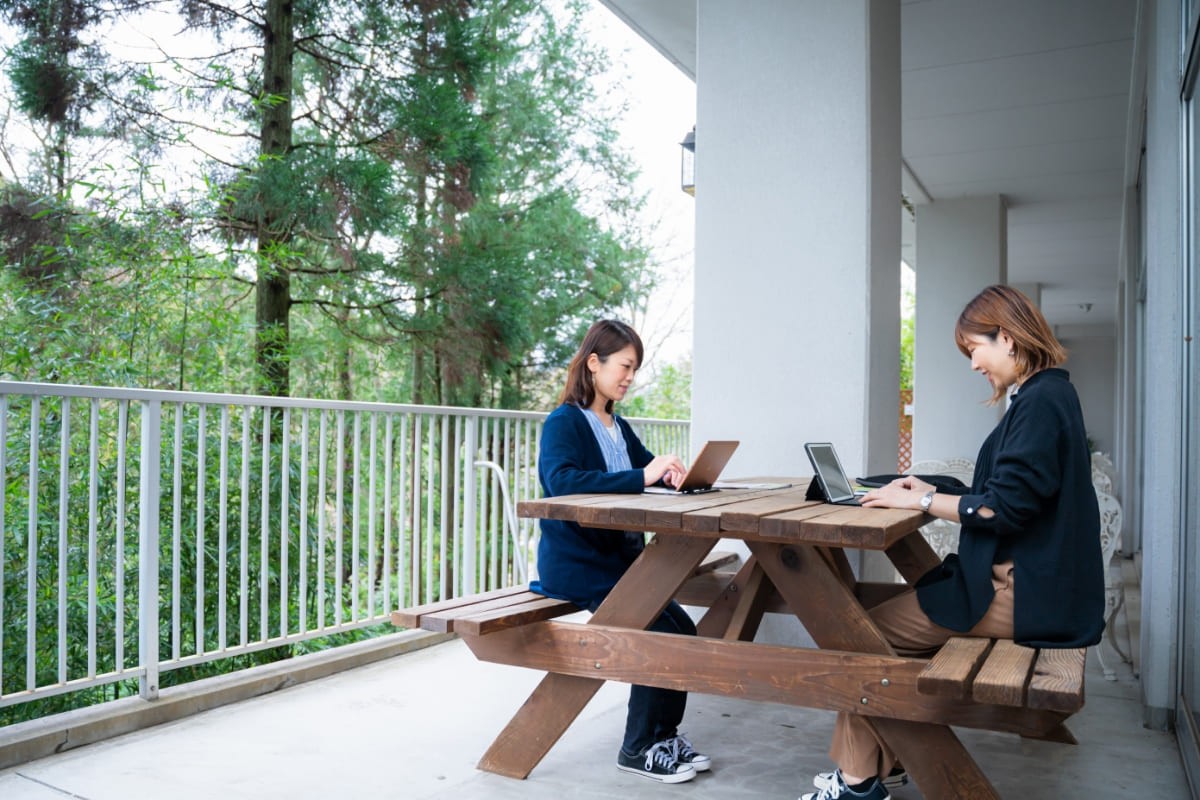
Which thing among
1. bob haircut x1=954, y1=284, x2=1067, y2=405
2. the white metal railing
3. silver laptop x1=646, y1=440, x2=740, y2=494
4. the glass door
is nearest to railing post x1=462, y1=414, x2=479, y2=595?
the white metal railing

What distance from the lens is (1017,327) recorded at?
7.91 feet

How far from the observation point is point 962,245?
8461 millimetres

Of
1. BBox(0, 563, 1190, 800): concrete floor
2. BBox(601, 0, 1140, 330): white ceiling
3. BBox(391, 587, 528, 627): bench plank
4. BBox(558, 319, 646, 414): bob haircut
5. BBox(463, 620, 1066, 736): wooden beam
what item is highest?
BBox(601, 0, 1140, 330): white ceiling

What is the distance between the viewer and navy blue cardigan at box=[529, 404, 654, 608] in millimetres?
2914

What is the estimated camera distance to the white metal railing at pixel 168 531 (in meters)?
3.10

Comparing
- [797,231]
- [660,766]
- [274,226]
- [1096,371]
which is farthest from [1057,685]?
[1096,371]

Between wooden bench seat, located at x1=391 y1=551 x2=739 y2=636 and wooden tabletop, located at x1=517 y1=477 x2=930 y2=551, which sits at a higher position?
wooden tabletop, located at x1=517 y1=477 x2=930 y2=551

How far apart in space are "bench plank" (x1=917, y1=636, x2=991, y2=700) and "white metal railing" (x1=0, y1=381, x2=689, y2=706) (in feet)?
7.70

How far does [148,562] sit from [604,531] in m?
1.50

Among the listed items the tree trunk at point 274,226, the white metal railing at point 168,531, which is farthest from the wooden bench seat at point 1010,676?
the tree trunk at point 274,226

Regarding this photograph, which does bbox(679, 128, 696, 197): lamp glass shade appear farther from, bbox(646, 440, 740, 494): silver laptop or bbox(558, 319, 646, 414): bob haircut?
bbox(646, 440, 740, 494): silver laptop

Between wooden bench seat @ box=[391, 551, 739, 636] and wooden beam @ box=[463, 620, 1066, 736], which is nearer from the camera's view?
wooden beam @ box=[463, 620, 1066, 736]

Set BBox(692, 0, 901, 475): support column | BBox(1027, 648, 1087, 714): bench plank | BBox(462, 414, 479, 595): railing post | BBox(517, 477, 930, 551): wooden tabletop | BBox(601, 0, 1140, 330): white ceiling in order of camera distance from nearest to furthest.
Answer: BBox(1027, 648, 1087, 714): bench plank → BBox(517, 477, 930, 551): wooden tabletop → BBox(692, 0, 901, 475): support column → BBox(462, 414, 479, 595): railing post → BBox(601, 0, 1140, 330): white ceiling

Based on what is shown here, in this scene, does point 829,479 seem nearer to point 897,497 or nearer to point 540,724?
point 897,497
